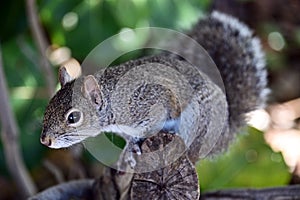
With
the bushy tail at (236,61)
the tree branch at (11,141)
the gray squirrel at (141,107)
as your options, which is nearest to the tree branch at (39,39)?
the tree branch at (11,141)

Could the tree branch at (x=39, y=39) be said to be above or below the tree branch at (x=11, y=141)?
above

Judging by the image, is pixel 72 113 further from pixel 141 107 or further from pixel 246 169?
pixel 246 169

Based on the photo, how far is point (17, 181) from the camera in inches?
65.9

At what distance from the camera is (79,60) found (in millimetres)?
1905

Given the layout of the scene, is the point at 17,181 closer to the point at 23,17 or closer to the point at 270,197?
the point at 23,17

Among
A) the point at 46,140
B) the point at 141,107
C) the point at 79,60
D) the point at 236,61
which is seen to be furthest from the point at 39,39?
the point at 46,140

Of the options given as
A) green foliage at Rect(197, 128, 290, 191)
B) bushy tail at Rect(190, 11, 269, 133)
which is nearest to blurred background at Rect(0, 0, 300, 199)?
green foliage at Rect(197, 128, 290, 191)

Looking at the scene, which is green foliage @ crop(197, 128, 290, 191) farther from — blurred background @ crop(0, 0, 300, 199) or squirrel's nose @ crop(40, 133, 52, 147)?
squirrel's nose @ crop(40, 133, 52, 147)

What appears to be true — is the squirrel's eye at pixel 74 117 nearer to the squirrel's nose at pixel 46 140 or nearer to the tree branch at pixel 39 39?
the squirrel's nose at pixel 46 140

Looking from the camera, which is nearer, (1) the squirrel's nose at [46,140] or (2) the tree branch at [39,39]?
(1) the squirrel's nose at [46,140]

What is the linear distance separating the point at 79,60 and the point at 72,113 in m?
0.95

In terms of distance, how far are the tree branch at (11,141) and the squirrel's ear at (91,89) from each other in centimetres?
47

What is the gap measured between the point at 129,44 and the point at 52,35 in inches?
10.7

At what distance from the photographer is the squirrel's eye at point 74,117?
955mm
